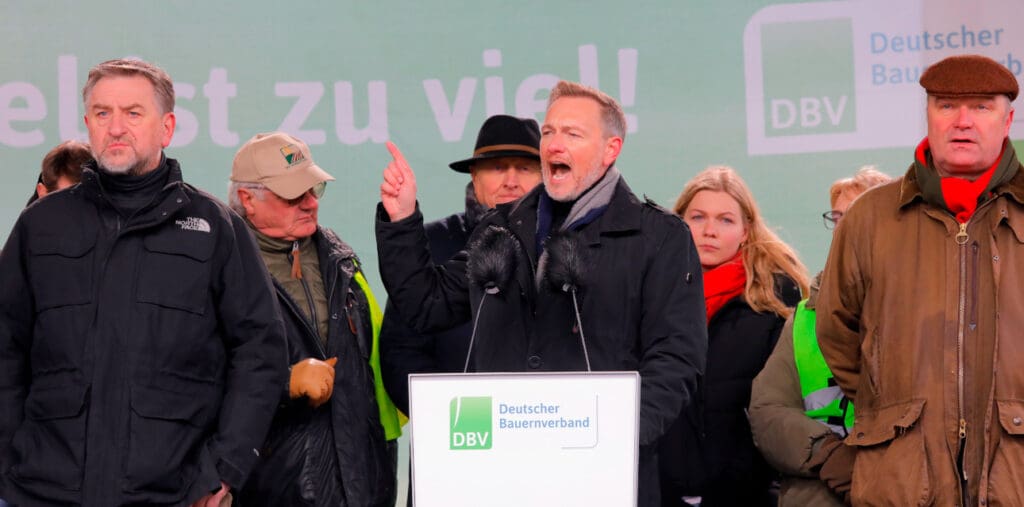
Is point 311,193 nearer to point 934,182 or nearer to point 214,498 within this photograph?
point 214,498

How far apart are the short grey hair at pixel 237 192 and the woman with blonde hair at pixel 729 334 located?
1.35m

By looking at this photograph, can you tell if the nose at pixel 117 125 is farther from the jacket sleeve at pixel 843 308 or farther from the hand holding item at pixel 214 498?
the jacket sleeve at pixel 843 308

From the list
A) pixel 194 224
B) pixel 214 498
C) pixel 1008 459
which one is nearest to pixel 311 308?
pixel 194 224

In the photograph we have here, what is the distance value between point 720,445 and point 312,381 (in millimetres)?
1246

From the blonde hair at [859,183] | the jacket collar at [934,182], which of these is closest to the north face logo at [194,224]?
the jacket collar at [934,182]

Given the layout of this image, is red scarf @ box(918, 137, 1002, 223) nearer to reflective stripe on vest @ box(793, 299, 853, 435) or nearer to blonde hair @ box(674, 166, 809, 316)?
reflective stripe on vest @ box(793, 299, 853, 435)

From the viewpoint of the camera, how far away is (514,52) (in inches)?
212

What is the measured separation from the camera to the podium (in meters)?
2.83

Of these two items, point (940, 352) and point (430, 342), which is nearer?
point (940, 352)

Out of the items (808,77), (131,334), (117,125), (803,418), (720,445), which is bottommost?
(720,445)

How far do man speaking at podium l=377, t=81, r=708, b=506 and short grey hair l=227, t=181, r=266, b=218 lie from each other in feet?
2.28

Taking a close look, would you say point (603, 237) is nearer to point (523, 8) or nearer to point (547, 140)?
point (547, 140)

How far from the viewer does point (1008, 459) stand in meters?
3.10

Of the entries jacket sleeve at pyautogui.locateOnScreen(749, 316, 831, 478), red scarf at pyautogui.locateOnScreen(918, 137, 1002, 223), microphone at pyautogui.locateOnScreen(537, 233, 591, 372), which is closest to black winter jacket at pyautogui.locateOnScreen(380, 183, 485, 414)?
microphone at pyautogui.locateOnScreen(537, 233, 591, 372)
